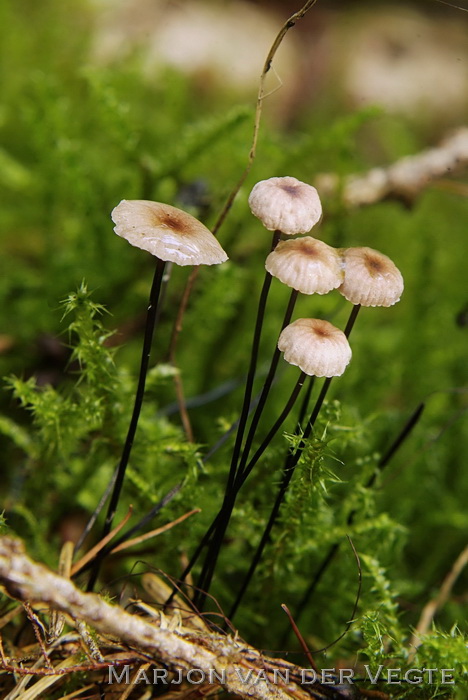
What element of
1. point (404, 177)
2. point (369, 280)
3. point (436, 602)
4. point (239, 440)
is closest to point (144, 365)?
point (239, 440)

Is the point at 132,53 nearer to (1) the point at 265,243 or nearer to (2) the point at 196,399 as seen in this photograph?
(1) the point at 265,243

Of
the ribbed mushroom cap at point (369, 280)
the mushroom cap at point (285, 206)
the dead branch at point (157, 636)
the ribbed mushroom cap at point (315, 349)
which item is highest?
the mushroom cap at point (285, 206)

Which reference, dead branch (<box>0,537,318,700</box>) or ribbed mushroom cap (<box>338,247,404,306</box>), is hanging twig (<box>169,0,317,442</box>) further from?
dead branch (<box>0,537,318,700</box>)

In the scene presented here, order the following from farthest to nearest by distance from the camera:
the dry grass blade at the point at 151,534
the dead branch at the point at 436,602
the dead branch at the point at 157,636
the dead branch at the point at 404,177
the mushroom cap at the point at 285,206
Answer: the dead branch at the point at 404,177
the dead branch at the point at 436,602
the dry grass blade at the point at 151,534
the mushroom cap at the point at 285,206
the dead branch at the point at 157,636

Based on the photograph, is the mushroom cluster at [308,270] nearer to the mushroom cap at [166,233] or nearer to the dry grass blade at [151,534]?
the mushroom cap at [166,233]

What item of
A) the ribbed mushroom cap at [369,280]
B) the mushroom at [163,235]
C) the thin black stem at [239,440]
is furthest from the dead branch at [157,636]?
the ribbed mushroom cap at [369,280]

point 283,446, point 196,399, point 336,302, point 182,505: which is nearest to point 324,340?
point 283,446

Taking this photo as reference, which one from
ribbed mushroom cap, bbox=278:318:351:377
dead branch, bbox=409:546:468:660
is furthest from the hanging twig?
dead branch, bbox=409:546:468:660
